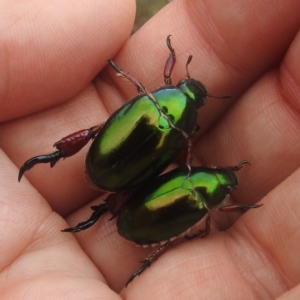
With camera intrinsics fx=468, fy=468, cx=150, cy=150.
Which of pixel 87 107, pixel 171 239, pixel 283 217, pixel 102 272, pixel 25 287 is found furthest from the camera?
pixel 87 107

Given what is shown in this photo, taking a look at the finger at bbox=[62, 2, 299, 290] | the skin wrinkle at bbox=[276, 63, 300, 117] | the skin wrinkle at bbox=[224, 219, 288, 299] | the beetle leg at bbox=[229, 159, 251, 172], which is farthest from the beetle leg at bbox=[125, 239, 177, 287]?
the skin wrinkle at bbox=[276, 63, 300, 117]

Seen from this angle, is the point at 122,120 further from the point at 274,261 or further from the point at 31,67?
the point at 274,261

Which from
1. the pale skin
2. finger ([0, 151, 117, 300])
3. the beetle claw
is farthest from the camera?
the beetle claw

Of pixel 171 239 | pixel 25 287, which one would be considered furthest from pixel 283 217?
pixel 25 287

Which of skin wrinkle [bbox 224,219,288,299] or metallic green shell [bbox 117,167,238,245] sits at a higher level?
metallic green shell [bbox 117,167,238,245]

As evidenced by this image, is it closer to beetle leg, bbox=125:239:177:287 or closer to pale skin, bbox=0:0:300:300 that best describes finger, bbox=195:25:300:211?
pale skin, bbox=0:0:300:300

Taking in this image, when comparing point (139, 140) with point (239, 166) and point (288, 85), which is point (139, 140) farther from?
point (288, 85)

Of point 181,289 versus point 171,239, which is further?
point 171,239
